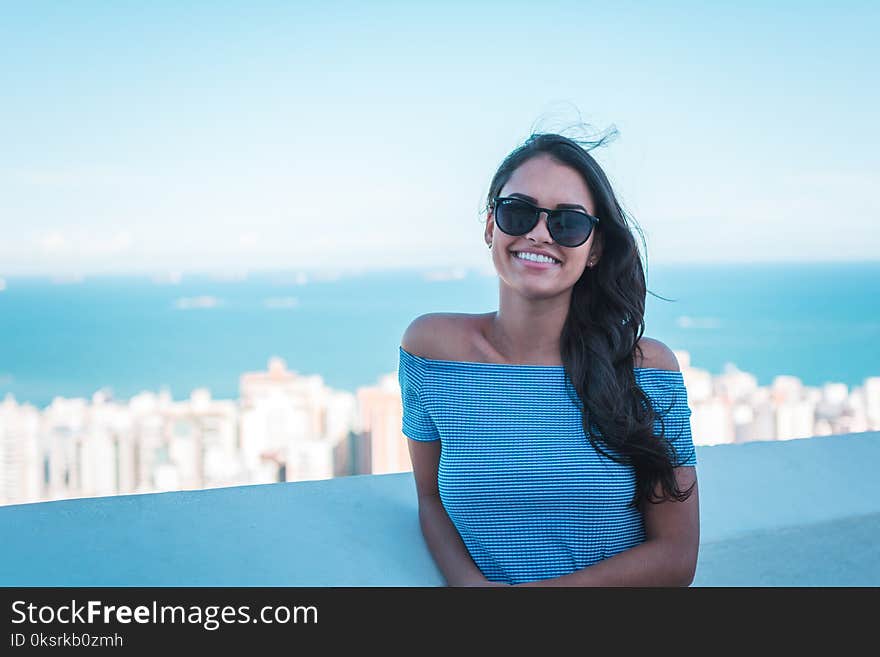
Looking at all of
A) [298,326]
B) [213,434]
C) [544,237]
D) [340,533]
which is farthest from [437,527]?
[298,326]

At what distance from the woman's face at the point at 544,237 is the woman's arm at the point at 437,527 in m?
0.41

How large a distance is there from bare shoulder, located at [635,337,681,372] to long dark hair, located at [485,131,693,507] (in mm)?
15

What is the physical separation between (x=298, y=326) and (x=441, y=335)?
33875mm

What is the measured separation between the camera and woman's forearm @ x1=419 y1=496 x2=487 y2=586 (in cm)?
184

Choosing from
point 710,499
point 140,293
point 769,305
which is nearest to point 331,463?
point 769,305

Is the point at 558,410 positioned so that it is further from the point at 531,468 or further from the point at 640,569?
the point at 640,569

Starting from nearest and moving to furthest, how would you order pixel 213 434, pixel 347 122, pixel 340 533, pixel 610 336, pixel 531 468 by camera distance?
pixel 531 468 < pixel 610 336 < pixel 340 533 < pixel 213 434 < pixel 347 122

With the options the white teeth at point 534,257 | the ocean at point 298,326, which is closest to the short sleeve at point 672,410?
the white teeth at point 534,257

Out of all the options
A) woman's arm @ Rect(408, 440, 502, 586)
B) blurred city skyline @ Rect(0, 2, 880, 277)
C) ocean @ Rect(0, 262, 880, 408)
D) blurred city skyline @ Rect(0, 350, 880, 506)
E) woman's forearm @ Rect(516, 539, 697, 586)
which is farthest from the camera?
ocean @ Rect(0, 262, 880, 408)

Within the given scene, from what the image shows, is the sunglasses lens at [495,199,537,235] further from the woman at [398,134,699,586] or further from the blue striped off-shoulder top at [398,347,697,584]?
the blue striped off-shoulder top at [398,347,697,584]

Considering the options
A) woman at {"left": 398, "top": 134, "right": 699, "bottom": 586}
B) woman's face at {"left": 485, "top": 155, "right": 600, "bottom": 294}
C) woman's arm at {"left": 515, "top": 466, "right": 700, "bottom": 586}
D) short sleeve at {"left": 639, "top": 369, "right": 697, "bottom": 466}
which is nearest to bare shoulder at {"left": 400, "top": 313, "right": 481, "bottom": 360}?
woman at {"left": 398, "top": 134, "right": 699, "bottom": 586}

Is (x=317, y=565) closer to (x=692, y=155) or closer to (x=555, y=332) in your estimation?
(x=555, y=332)

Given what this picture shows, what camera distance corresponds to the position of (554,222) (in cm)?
180
